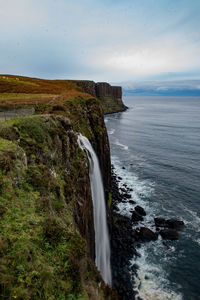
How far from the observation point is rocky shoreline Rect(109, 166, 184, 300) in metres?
21.9

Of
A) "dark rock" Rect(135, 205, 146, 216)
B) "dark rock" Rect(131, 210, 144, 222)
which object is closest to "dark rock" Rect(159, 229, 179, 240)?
"dark rock" Rect(131, 210, 144, 222)

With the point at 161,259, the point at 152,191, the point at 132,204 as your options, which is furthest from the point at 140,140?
the point at 161,259

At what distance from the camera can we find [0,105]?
80.0ft

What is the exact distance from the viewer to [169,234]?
2931 centimetres

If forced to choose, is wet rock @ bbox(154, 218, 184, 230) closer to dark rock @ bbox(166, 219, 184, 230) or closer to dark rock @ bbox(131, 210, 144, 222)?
dark rock @ bbox(166, 219, 184, 230)

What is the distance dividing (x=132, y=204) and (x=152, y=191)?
23.9 feet

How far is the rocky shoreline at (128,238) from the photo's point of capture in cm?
2188

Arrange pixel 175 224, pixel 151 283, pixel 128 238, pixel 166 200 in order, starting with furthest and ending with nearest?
pixel 166 200
pixel 175 224
pixel 128 238
pixel 151 283

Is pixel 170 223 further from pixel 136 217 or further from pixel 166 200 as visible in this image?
pixel 166 200

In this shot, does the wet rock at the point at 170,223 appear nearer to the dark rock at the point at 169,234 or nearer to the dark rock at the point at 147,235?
the dark rock at the point at 169,234

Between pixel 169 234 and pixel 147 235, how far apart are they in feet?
12.4

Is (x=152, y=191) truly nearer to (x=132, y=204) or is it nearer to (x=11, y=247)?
(x=132, y=204)

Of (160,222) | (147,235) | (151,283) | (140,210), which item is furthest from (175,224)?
(151,283)

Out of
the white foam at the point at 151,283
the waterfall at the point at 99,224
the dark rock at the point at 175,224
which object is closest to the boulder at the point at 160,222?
the dark rock at the point at 175,224
